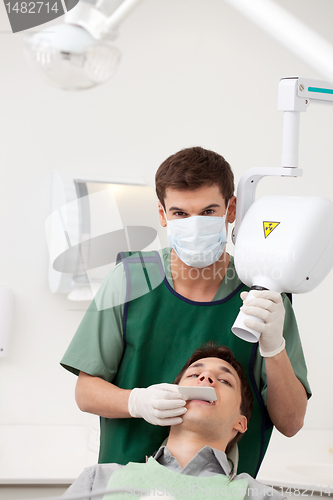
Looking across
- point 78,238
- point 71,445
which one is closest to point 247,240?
point 78,238

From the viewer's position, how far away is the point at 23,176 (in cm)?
107

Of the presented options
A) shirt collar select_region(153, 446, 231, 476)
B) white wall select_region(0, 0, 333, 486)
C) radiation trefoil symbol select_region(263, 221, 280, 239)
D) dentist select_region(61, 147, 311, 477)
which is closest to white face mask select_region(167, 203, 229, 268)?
dentist select_region(61, 147, 311, 477)

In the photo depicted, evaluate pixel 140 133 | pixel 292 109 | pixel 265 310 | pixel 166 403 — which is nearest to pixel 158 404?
pixel 166 403

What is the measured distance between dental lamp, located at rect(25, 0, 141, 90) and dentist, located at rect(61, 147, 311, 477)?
15.7 inches

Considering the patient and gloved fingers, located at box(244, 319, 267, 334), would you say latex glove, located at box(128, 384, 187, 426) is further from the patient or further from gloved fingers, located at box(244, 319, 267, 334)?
gloved fingers, located at box(244, 319, 267, 334)

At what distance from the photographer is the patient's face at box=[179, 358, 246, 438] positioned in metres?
1.11

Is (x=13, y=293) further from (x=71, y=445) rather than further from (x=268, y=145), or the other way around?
(x=268, y=145)

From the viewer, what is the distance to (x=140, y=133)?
1494mm

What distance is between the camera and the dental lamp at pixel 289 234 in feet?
Result: 2.97

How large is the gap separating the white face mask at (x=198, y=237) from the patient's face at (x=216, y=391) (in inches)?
10.1

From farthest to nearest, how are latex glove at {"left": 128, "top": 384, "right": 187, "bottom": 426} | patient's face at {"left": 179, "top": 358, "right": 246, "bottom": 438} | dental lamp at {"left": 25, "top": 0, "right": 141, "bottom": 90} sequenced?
1. patient's face at {"left": 179, "top": 358, "right": 246, "bottom": 438}
2. latex glove at {"left": 128, "top": 384, "right": 187, "bottom": 426}
3. dental lamp at {"left": 25, "top": 0, "right": 141, "bottom": 90}

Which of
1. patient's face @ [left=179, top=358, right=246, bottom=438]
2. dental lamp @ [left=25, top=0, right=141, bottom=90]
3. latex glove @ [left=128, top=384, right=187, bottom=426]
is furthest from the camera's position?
patient's face @ [left=179, top=358, right=246, bottom=438]

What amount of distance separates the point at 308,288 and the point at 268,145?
1237 mm

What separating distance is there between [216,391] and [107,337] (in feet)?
0.91
